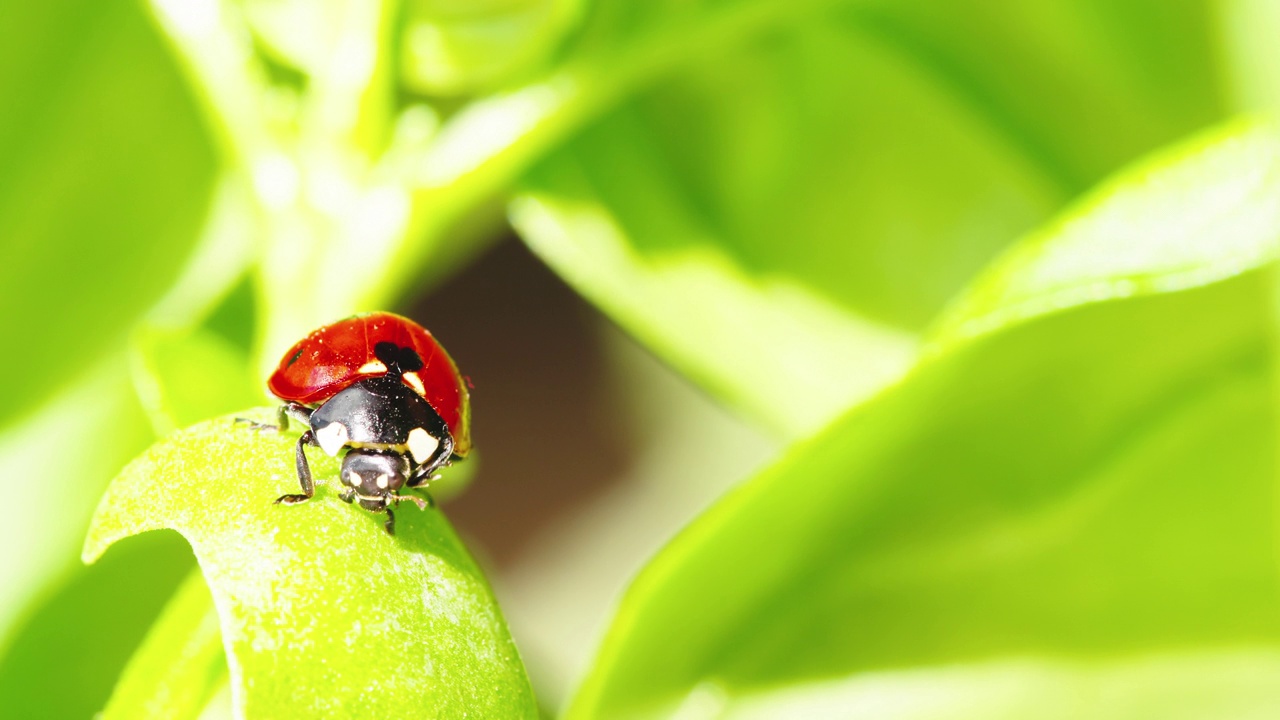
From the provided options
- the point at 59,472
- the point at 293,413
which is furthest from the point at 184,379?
the point at 59,472

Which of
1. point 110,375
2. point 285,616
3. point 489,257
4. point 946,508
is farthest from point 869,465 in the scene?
point 489,257

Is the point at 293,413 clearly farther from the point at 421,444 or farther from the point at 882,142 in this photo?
the point at 882,142

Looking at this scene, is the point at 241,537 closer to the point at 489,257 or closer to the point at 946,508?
the point at 946,508

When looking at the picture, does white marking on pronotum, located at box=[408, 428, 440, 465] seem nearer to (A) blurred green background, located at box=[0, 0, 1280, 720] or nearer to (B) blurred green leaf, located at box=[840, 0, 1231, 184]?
(A) blurred green background, located at box=[0, 0, 1280, 720]

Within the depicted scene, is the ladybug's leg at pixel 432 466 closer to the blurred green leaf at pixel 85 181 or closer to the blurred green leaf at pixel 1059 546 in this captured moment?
the blurred green leaf at pixel 1059 546

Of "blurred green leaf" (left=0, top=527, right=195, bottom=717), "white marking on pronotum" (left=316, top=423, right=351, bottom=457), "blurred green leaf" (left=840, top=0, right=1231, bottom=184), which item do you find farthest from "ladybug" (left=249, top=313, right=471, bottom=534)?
"blurred green leaf" (left=840, top=0, right=1231, bottom=184)

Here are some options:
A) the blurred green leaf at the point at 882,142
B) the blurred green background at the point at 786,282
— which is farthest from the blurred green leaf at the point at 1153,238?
the blurred green leaf at the point at 882,142
